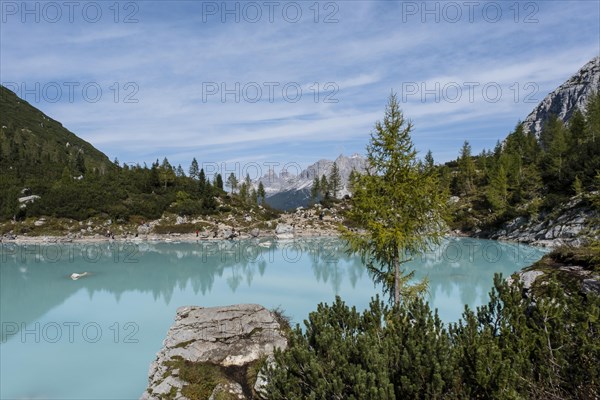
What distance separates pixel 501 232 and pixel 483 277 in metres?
39.7

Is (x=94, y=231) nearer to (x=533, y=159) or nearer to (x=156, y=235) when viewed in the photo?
(x=156, y=235)

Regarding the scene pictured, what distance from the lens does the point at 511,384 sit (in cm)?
580

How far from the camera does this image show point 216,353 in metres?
12.4

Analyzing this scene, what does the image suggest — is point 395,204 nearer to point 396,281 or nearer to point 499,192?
point 396,281

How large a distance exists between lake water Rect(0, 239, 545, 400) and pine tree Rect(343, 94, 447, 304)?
9985 mm

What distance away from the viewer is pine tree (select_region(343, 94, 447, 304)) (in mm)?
15133

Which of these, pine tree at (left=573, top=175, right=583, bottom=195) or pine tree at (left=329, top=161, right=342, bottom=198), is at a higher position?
pine tree at (left=329, top=161, right=342, bottom=198)

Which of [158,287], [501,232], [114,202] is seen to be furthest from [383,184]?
[114,202]

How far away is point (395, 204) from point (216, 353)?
367 inches

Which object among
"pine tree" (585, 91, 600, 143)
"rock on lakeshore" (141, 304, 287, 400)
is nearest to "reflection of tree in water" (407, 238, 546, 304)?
"rock on lakeshore" (141, 304, 287, 400)

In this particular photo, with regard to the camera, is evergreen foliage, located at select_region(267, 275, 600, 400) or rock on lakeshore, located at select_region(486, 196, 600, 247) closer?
evergreen foliage, located at select_region(267, 275, 600, 400)

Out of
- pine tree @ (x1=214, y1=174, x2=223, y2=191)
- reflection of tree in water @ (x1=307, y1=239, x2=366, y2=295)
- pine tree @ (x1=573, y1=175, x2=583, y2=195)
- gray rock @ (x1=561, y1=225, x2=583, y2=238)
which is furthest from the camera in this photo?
pine tree @ (x1=214, y1=174, x2=223, y2=191)

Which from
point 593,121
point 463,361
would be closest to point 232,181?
point 593,121

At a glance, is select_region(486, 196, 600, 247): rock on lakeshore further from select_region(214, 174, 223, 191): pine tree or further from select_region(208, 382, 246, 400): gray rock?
select_region(214, 174, 223, 191): pine tree
